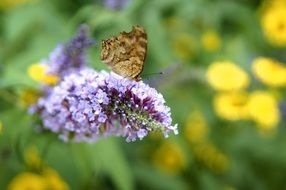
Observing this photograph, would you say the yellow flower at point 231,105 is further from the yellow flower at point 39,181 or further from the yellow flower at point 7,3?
the yellow flower at point 7,3

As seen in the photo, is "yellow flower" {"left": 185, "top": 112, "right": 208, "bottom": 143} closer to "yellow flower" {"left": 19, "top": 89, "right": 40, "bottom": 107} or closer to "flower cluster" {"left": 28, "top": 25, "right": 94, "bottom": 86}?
"yellow flower" {"left": 19, "top": 89, "right": 40, "bottom": 107}

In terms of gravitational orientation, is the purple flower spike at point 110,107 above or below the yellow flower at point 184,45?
below

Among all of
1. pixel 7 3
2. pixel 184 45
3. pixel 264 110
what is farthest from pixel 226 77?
pixel 7 3

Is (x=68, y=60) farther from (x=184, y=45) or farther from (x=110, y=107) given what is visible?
(x=184, y=45)

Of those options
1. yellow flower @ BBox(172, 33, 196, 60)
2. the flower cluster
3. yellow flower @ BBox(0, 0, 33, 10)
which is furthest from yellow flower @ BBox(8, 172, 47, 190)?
yellow flower @ BBox(0, 0, 33, 10)


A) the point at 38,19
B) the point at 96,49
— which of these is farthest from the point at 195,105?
the point at 38,19

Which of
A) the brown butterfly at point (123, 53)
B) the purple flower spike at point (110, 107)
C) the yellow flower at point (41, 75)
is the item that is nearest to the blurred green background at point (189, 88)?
the yellow flower at point (41, 75)
